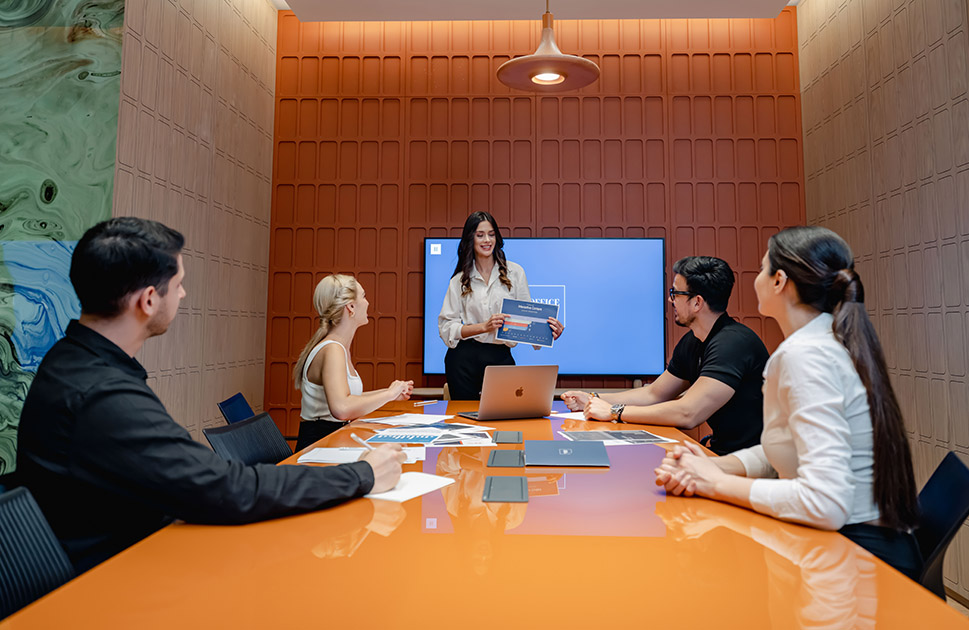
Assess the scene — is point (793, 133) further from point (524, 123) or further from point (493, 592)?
point (493, 592)

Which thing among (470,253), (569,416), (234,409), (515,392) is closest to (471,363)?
(470,253)

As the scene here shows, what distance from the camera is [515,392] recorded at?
2475 millimetres

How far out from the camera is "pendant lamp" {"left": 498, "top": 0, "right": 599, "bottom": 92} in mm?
2977

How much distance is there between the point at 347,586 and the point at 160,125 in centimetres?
344

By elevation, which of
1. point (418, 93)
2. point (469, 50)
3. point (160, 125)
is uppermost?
point (469, 50)

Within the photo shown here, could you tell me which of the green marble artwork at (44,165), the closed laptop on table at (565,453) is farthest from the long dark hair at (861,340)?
the green marble artwork at (44,165)

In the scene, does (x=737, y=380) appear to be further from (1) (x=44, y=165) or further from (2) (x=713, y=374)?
(1) (x=44, y=165)

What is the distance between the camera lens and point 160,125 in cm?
352

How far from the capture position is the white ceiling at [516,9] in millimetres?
4500

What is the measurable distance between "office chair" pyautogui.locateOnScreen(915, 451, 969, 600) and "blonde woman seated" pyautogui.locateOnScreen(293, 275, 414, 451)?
Result: 1872 mm

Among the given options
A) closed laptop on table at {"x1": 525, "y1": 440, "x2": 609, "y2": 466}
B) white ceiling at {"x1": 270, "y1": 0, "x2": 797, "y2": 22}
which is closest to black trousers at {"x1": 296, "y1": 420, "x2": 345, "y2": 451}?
closed laptop on table at {"x1": 525, "y1": 440, "x2": 609, "y2": 466}

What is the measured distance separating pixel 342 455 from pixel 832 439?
4.13 ft

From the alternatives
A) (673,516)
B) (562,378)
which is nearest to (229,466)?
(673,516)

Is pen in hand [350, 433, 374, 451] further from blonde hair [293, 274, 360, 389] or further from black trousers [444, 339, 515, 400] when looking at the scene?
black trousers [444, 339, 515, 400]
